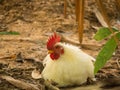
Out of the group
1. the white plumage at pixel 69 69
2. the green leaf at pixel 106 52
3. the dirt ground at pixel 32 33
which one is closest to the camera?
the green leaf at pixel 106 52

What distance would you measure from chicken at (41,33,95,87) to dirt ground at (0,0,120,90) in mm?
192

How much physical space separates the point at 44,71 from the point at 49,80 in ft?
0.42

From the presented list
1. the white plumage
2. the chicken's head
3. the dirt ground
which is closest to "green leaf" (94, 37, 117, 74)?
the white plumage

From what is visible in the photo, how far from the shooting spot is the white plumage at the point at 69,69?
8.63ft

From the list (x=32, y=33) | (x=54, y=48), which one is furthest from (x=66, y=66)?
(x=32, y=33)

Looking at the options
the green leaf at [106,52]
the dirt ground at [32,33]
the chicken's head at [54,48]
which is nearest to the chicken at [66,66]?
the chicken's head at [54,48]

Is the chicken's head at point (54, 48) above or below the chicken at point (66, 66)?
above

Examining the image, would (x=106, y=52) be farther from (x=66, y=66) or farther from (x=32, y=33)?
(x=32, y=33)

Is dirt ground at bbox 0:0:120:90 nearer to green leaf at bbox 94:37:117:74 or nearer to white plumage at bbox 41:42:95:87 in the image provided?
white plumage at bbox 41:42:95:87

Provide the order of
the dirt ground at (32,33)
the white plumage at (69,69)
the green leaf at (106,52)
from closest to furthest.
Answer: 1. the green leaf at (106,52)
2. the white plumage at (69,69)
3. the dirt ground at (32,33)

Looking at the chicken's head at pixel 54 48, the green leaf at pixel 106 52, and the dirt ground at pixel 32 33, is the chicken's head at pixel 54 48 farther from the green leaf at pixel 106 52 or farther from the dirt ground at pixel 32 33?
the green leaf at pixel 106 52

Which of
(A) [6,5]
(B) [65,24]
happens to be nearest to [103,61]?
(B) [65,24]

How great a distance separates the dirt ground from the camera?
307 centimetres

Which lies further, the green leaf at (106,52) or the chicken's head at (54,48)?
the chicken's head at (54,48)
